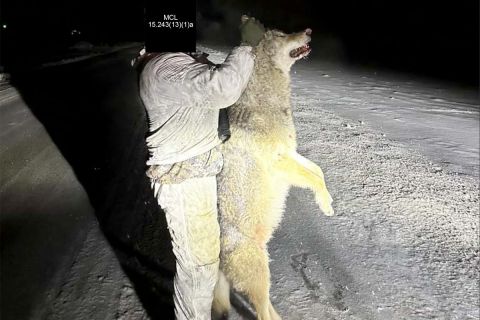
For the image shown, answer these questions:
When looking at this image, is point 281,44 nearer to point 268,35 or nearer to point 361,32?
point 268,35

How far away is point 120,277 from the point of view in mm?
3643

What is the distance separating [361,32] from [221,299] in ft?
68.3

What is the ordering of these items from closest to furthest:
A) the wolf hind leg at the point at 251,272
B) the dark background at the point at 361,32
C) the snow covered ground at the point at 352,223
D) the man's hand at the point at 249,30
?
the man's hand at the point at 249,30, the wolf hind leg at the point at 251,272, the snow covered ground at the point at 352,223, the dark background at the point at 361,32

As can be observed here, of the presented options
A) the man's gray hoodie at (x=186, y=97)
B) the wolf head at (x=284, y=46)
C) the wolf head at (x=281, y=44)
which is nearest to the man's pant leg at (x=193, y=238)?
the man's gray hoodie at (x=186, y=97)

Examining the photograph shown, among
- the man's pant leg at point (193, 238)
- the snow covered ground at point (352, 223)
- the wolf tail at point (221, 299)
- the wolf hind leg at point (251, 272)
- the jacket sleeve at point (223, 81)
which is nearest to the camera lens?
the jacket sleeve at point (223, 81)

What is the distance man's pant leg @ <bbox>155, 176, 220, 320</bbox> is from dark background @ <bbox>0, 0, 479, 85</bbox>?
13.4 metres

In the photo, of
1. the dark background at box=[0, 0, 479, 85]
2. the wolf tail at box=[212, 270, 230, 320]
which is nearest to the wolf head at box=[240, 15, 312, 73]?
the wolf tail at box=[212, 270, 230, 320]

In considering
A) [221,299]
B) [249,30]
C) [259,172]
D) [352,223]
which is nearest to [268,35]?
[249,30]

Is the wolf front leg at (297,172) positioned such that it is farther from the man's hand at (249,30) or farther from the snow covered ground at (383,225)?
the snow covered ground at (383,225)

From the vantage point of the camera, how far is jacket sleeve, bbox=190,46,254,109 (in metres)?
1.70

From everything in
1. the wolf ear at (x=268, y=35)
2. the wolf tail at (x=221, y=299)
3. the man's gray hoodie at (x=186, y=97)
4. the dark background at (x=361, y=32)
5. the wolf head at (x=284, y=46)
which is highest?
→ the dark background at (x=361, y=32)

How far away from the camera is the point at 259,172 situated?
291 cm

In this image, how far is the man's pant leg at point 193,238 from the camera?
83.6 inches

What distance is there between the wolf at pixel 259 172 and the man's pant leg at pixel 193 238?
0.56m
